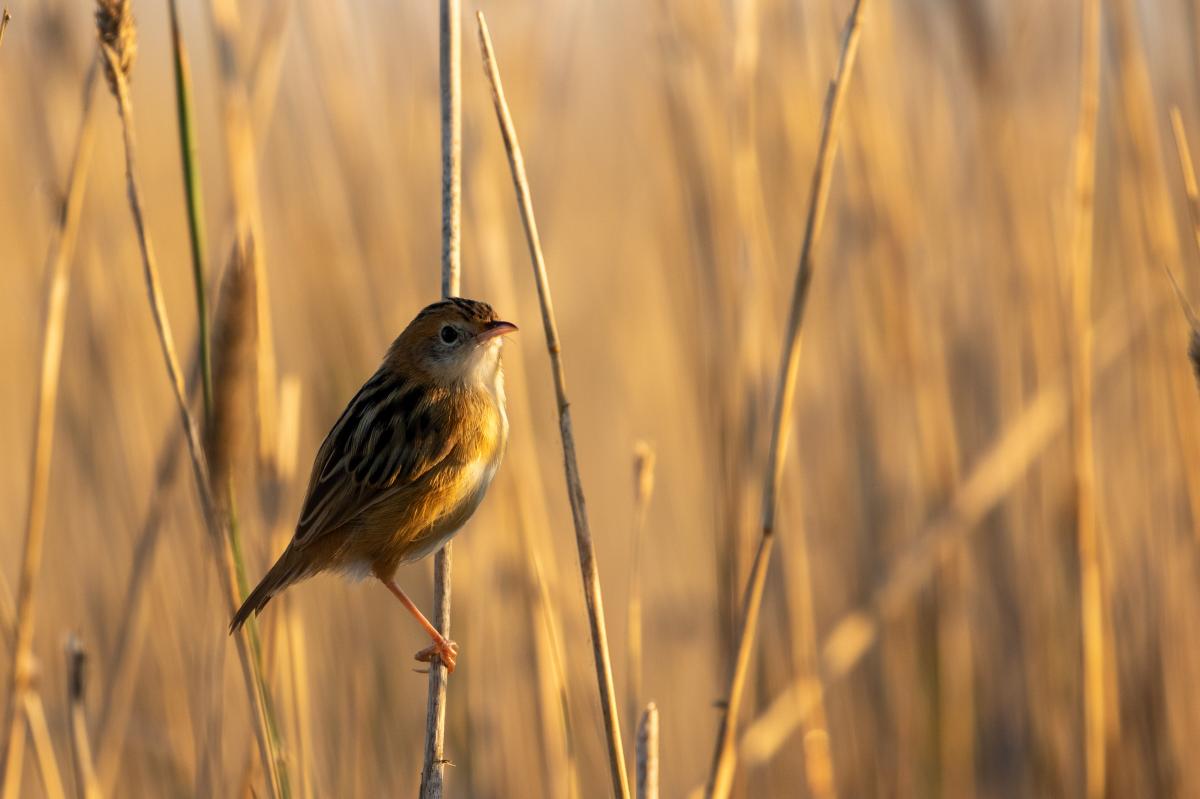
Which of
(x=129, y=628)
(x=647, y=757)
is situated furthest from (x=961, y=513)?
(x=129, y=628)

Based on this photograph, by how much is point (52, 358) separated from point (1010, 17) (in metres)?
2.63

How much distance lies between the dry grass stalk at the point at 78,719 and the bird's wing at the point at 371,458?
0.45 meters

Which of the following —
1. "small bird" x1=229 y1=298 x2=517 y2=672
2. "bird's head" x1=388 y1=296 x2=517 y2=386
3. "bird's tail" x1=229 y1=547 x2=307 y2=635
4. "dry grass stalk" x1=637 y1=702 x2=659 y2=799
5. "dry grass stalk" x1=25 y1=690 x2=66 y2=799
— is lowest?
"dry grass stalk" x1=637 y1=702 x2=659 y2=799

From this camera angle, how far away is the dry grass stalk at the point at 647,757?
1.96 metres

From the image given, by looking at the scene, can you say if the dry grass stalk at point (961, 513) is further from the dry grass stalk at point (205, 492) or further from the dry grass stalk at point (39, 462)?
the dry grass stalk at point (39, 462)

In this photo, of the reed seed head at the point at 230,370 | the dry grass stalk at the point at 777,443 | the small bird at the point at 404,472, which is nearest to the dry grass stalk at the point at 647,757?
the dry grass stalk at the point at 777,443

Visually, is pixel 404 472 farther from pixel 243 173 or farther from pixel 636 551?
pixel 243 173

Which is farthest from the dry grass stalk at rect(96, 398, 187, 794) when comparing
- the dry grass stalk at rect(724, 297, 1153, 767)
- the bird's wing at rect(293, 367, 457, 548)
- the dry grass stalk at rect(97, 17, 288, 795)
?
the dry grass stalk at rect(724, 297, 1153, 767)

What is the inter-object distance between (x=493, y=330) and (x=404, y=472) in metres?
0.34

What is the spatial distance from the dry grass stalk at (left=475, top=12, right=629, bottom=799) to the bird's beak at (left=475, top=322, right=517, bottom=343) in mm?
526

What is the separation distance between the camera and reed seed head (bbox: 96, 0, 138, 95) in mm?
1742

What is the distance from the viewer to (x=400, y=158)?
3350 mm

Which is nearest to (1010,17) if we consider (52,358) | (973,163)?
(973,163)

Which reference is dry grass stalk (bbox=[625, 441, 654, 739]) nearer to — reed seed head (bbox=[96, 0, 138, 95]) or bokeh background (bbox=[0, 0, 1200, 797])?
bokeh background (bbox=[0, 0, 1200, 797])
